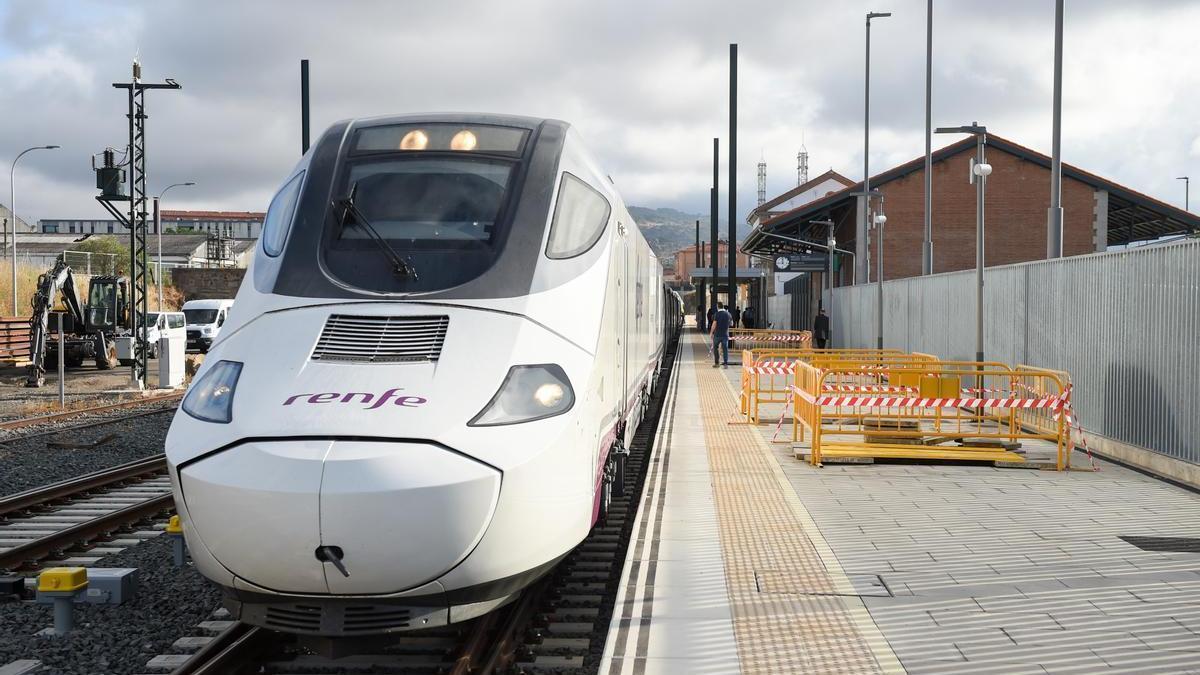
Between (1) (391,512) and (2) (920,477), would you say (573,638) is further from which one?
(2) (920,477)

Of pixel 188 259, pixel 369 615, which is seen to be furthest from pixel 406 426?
pixel 188 259

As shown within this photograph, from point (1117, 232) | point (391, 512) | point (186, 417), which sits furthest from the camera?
point (1117, 232)

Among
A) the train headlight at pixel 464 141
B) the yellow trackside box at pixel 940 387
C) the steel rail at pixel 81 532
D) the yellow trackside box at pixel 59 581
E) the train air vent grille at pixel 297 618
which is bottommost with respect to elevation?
the steel rail at pixel 81 532

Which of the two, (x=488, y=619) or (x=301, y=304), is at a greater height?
(x=301, y=304)

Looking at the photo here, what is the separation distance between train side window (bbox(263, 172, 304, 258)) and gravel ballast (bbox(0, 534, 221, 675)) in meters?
2.18

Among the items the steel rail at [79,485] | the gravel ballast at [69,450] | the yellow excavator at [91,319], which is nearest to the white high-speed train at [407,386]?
the steel rail at [79,485]

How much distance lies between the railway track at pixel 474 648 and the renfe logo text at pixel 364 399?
1.23 m

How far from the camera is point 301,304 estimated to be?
5629 millimetres

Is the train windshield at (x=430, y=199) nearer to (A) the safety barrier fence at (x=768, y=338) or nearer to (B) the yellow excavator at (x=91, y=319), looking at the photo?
(B) the yellow excavator at (x=91, y=319)

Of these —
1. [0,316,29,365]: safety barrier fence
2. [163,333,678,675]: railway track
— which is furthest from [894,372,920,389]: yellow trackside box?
[0,316,29,365]: safety barrier fence

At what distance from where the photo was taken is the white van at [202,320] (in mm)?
38312

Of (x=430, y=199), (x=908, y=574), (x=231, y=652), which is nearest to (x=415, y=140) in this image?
(x=430, y=199)

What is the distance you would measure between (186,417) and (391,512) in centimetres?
132

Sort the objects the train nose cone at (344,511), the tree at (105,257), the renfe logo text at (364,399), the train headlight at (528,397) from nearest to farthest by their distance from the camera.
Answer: the train nose cone at (344,511), the renfe logo text at (364,399), the train headlight at (528,397), the tree at (105,257)
